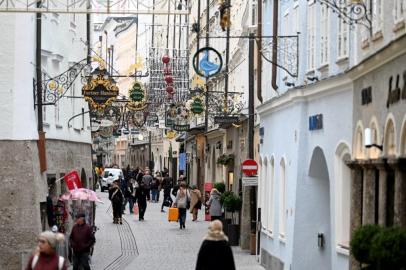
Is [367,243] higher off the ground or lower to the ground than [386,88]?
lower

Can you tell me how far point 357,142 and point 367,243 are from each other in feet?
14.5

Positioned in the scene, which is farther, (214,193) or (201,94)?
(201,94)

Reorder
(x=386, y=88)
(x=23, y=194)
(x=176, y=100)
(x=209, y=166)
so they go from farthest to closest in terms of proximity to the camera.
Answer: (x=209, y=166)
(x=176, y=100)
(x=23, y=194)
(x=386, y=88)

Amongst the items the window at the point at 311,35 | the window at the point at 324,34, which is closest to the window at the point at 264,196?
the window at the point at 311,35

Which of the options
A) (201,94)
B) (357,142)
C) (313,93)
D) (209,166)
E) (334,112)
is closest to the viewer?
(357,142)

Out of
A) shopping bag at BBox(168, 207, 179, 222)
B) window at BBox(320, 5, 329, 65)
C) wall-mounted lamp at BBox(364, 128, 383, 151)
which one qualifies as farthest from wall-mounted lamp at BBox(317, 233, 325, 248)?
shopping bag at BBox(168, 207, 179, 222)

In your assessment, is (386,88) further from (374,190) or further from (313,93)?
(313,93)

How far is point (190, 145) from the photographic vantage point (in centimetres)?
7156

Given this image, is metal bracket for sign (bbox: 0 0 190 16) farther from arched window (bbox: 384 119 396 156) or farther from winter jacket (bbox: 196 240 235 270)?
arched window (bbox: 384 119 396 156)

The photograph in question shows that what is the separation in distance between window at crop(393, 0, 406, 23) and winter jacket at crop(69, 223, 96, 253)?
9.59 metres

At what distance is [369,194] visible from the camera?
1780cm

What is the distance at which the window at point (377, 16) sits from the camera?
56.3ft

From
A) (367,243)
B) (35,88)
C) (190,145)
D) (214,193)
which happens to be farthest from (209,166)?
(367,243)

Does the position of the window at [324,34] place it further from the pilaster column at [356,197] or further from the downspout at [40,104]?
the downspout at [40,104]
